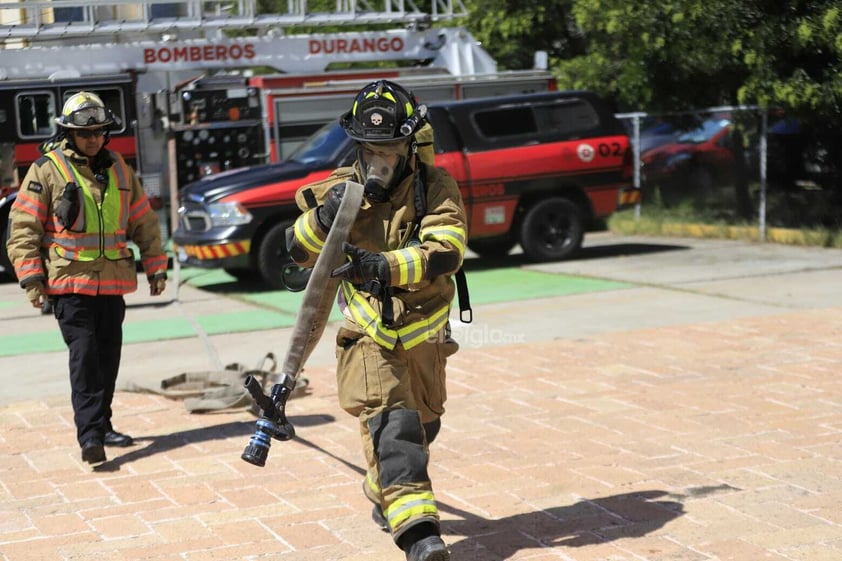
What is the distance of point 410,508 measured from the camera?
Result: 14.3ft

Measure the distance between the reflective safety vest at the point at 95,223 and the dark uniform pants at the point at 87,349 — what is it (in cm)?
24

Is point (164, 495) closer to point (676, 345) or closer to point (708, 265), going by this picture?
point (676, 345)

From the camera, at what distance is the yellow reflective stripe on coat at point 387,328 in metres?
4.54

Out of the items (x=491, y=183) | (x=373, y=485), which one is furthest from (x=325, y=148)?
(x=373, y=485)

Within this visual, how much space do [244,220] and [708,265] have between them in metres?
5.12

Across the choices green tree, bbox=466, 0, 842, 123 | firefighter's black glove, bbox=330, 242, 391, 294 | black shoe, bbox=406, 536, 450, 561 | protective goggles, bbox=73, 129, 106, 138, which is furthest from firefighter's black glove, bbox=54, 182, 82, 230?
green tree, bbox=466, 0, 842, 123

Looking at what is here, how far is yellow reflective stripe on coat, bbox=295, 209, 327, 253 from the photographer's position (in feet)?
14.9

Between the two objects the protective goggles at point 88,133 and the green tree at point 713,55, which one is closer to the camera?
the protective goggles at point 88,133

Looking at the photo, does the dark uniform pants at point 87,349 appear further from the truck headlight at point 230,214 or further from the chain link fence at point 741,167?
the chain link fence at point 741,167

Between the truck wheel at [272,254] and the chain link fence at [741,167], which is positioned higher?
the chain link fence at [741,167]

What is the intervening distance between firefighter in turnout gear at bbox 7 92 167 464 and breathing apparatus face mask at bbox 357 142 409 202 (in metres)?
2.43

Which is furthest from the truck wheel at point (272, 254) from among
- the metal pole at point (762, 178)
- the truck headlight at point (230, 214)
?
the metal pole at point (762, 178)

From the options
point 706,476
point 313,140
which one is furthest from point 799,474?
point 313,140

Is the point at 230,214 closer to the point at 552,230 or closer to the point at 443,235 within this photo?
the point at 552,230
